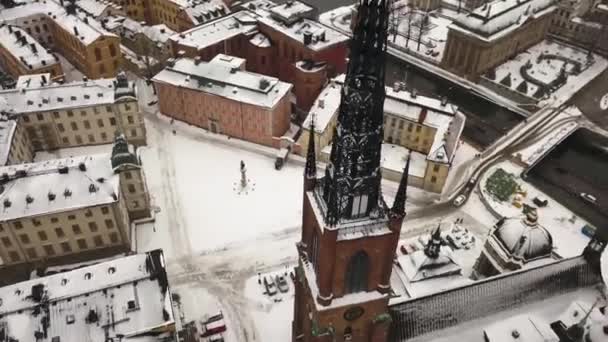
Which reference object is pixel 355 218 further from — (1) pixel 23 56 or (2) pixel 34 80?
(1) pixel 23 56

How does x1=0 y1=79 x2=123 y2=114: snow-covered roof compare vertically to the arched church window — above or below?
below

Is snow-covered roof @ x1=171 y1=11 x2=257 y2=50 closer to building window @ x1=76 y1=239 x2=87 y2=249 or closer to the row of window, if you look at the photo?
the row of window

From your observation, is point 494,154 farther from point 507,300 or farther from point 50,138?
point 50,138

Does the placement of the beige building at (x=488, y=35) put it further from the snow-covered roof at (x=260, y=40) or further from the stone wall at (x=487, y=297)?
the stone wall at (x=487, y=297)

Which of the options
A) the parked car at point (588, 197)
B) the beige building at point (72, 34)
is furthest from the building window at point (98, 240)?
the parked car at point (588, 197)

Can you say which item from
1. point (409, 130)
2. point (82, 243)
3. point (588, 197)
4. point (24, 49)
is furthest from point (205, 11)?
point (588, 197)

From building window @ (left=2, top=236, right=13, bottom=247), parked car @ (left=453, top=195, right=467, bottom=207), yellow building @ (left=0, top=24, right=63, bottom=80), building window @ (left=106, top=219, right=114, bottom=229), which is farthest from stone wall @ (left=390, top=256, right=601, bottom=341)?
yellow building @ (left=0, top=24, right=63, bottom=80)

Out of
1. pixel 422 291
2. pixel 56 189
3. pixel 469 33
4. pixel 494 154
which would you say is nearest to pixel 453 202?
pixel 494 154
